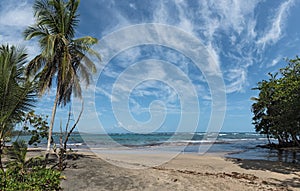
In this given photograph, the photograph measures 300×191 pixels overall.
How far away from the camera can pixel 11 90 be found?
4.92m

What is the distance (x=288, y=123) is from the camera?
1180cm

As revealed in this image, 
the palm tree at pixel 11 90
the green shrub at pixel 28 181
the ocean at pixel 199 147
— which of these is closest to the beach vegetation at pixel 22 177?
the green shrub at pixel 28 181

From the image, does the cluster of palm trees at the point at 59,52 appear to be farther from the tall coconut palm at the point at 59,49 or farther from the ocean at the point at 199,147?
the ocean at the point at 199,147

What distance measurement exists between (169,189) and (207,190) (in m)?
1.06

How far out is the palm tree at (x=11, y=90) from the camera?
4.85 meters

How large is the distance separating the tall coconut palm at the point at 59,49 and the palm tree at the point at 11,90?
13.0ft

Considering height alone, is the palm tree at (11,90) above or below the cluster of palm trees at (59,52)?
below

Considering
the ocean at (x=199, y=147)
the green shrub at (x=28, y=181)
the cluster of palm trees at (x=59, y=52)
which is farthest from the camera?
the ocean at (x=199, y=147)

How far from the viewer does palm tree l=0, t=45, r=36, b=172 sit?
4.85m

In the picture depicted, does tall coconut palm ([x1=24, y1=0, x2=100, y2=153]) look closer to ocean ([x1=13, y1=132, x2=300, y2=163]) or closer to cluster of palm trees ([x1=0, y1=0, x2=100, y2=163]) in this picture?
cluster of palm trees ([x1=0, y1=0, x2=100, y2=163])

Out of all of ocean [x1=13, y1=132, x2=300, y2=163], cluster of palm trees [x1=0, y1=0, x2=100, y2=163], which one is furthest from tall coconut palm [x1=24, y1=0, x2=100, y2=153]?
ocean [x1=13, y1=132, x2=300, y2=163]

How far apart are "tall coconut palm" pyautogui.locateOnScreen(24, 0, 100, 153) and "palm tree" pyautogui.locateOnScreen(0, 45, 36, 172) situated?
3.96 meters

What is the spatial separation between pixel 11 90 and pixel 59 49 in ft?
17.2

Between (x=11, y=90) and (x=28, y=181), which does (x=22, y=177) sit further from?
(x=11, y=90)
